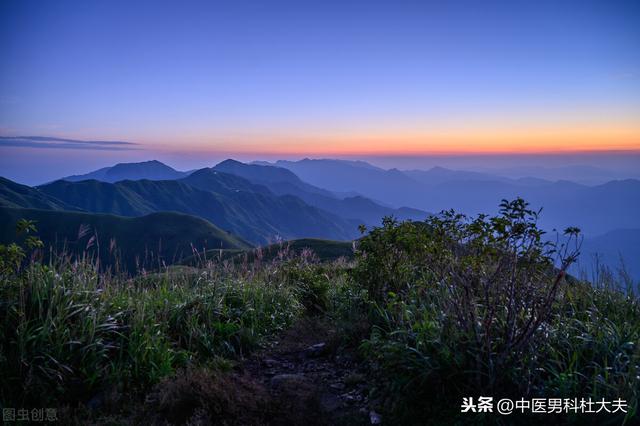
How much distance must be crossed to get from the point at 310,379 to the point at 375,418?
54.8 inches

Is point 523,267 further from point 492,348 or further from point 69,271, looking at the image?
point 69,271

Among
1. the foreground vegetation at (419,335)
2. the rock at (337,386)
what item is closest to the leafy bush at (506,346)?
the foreground vegetation at (419,335)

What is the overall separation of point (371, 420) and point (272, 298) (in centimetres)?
410

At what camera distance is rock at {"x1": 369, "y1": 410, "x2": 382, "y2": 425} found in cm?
418

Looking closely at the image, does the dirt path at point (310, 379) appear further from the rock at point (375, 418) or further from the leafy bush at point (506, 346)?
the leafy bush at point (506, 346)

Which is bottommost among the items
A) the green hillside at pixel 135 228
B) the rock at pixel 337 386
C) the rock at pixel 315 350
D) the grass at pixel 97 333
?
the green hillside at pixel 135 228

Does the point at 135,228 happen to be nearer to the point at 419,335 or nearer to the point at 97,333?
the point at 97,333

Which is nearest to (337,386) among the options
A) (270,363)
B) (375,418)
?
(375,418)

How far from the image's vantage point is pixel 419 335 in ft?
14.9

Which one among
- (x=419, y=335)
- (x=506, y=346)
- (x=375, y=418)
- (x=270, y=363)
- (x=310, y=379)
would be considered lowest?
(x=270, y=363)

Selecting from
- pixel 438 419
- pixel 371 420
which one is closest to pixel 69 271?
pixel 371 420

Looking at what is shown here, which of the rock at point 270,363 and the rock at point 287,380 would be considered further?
the rock at point 270,363

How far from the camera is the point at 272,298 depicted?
798cm

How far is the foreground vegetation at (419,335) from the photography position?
13.1ft
